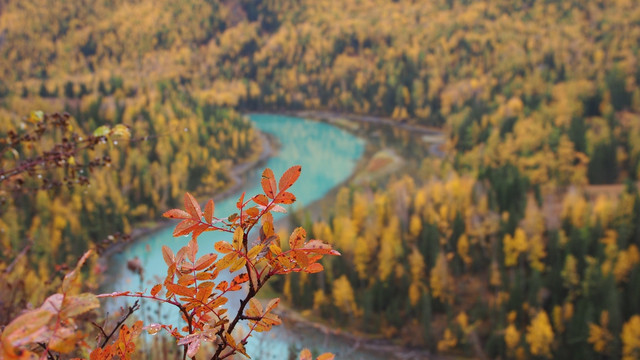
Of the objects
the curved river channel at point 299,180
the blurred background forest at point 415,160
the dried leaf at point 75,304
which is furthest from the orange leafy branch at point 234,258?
the curved river channel at point 299,180

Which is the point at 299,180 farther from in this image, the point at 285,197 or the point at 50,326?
the point at 50,326

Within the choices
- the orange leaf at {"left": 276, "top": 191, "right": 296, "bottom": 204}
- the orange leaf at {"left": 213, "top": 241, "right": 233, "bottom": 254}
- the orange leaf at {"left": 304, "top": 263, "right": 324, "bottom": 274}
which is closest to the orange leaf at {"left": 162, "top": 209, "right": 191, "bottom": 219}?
the orange leaf at {"left": 213, "top": 241, "right": 233, "bottom": 254}

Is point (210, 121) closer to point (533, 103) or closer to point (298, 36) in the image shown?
point (533, 103)

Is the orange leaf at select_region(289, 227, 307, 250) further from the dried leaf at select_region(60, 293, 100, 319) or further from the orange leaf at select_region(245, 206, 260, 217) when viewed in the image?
the dried leaf at select_region(60, 293, 100, 319)

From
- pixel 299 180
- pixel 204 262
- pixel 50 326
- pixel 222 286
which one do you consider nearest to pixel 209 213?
pixel 204 262

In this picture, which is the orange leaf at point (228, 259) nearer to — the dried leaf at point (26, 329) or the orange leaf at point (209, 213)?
the orange leaf at point (209, 213)

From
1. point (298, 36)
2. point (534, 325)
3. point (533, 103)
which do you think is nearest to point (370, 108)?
point (533, 103)
